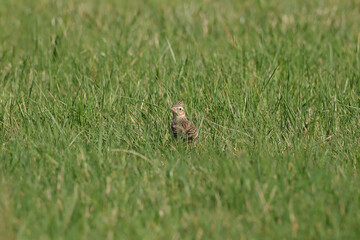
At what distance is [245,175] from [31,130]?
6.76ft

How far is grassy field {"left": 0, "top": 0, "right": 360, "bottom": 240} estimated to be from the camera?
383 centimetres

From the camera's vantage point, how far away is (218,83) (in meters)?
6.29

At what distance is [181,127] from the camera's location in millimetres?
5078

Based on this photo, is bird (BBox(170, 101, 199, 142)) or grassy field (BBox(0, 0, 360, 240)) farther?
bird (BBox(170, 101, 199, 142))

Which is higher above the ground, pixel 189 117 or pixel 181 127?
pixel 181 127

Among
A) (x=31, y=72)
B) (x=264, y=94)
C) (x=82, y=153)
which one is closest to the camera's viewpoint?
(x=82, y=153)

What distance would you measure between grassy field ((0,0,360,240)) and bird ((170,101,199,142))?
107 millimetres

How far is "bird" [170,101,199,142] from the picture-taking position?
5.05 metres

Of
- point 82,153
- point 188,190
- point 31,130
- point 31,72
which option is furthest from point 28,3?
point 188,190

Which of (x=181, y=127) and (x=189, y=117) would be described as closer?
(x=181, y=127)

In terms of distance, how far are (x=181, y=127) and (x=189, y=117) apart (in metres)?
0.62

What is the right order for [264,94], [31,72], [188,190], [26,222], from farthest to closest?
[31,72] → [264,94] → [188,190] → [26,222]

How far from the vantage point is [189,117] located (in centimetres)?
569

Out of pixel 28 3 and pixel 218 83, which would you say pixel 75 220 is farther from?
pixel 28 3
